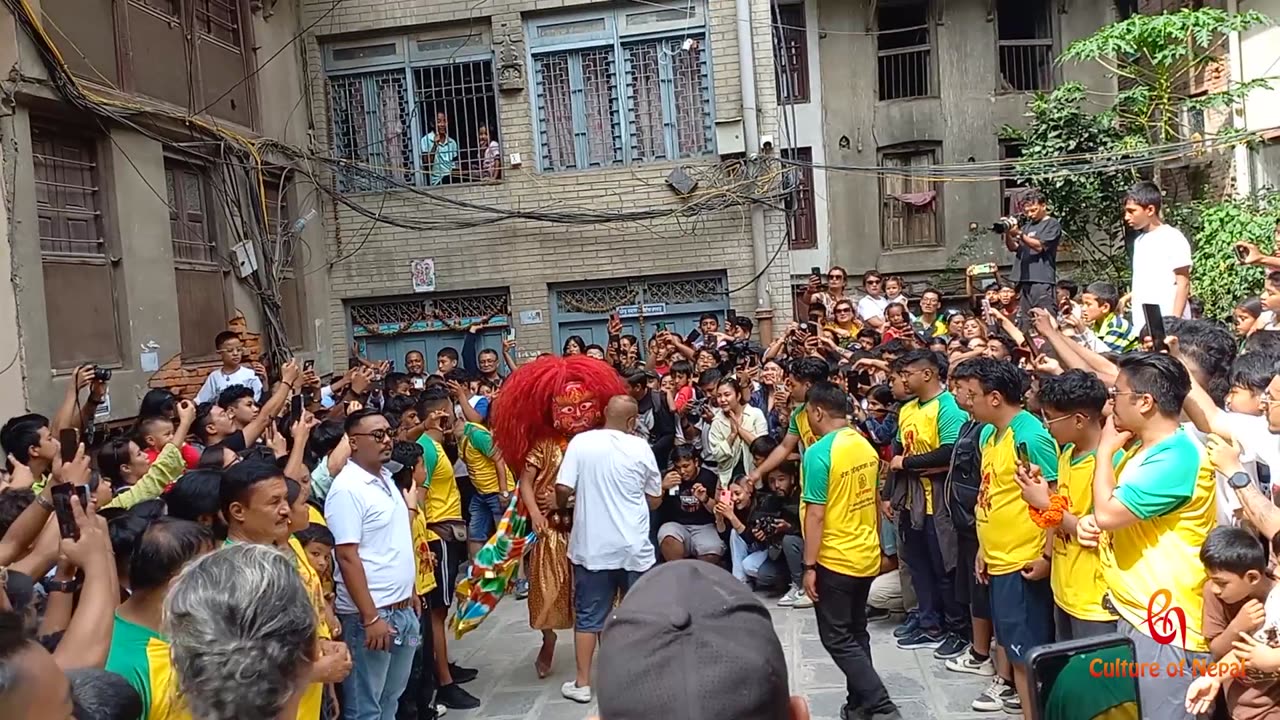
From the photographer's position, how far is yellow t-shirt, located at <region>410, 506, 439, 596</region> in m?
5.12

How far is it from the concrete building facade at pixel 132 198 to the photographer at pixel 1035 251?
27.5ft

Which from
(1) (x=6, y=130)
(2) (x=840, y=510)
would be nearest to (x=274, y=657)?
(2) (x=840, y=510)

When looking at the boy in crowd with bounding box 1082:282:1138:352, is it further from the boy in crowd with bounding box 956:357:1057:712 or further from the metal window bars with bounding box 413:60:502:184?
the metal window bars with bounding box 413:60:502:184

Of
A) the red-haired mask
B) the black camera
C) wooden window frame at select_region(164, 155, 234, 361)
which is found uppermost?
wooden window frame at select_region(164, 155, 234, 361)

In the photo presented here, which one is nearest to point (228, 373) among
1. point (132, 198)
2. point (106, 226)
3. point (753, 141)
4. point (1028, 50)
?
point (106, 226)

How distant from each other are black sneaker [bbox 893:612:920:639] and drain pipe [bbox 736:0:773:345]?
18.9ft

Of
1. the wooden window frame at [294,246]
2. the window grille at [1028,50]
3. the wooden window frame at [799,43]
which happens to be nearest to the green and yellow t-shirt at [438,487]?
the wooden window frame at [294,246]

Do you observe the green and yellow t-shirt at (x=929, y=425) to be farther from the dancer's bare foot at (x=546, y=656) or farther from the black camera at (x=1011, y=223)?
the black camera at (x=1011, y=223)

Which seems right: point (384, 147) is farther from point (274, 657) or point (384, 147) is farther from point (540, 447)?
point (274, 657)

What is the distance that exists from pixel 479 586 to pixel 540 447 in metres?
0.90

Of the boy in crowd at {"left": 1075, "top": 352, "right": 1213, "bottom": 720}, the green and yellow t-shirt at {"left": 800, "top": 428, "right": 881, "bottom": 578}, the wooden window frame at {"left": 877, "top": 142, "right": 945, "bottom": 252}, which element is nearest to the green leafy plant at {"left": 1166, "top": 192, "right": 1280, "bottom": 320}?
the wooden window frame at {"left": 877, "top": 142, "right": 945, "bottom": 252}

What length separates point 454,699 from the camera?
5641 millimetres

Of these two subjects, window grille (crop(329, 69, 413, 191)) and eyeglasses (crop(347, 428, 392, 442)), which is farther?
window grille (crop(329, 69, 413, 191))

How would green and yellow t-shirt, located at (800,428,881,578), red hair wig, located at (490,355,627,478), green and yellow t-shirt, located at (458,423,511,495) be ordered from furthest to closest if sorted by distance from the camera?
green and yellow t-shirt, located at (458,423,511,495) → red hair wig, located at (490,355,627,478) → green and yellow t-shirt, located at (800,428,881,578)
